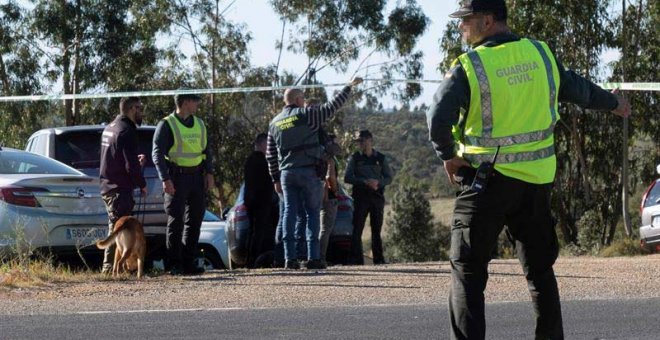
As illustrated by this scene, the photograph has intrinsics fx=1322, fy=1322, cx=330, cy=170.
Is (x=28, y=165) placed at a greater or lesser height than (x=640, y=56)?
lesser

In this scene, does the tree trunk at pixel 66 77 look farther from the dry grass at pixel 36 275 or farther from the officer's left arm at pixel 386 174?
the dry grass at pixel 36 275

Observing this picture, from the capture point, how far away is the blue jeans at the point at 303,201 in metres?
12.2

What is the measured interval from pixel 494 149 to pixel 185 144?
633cm

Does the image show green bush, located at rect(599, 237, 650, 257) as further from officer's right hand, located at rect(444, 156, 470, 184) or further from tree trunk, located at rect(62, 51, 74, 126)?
officer's right hand, located at rect(444, 156, 470, 184)

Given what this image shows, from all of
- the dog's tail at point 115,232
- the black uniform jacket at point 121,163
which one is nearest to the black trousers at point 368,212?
the black uniform jacket at point 121,163

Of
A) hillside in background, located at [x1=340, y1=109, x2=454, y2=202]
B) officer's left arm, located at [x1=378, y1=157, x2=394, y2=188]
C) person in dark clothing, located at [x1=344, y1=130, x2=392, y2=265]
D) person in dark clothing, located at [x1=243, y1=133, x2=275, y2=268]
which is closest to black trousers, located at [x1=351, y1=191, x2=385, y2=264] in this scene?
person in dark clothing, located at [x1=344, y1=130, x2=392, y2=265]

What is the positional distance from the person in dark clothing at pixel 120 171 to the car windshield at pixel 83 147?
1.65 m

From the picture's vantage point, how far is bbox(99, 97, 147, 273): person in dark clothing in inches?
458

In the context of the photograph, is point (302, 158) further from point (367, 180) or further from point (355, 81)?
point (367, 180)

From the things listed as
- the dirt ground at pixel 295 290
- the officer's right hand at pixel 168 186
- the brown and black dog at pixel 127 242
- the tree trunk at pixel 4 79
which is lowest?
the dirt ground at pixel 295 290

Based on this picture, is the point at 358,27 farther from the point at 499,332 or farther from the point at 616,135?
the point at 499,332

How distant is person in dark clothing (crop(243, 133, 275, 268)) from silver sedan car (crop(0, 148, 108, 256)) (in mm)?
2218

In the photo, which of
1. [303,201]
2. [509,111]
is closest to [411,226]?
[303,201]

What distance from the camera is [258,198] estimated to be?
14109mm
